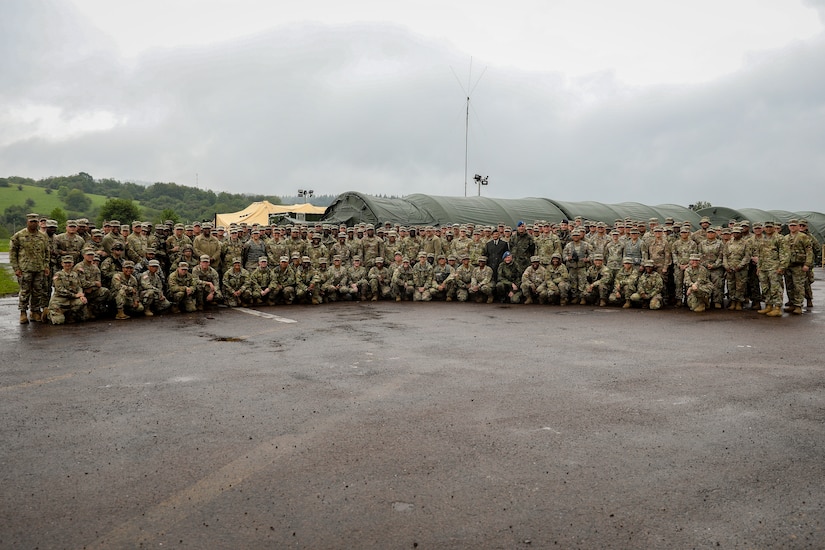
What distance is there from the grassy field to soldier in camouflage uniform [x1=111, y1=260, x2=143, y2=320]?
8179cm

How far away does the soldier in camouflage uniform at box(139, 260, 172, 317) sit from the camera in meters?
11.5

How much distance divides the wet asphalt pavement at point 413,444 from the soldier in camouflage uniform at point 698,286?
3.48 meters

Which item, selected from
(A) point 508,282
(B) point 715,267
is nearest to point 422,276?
(A) point 508,282

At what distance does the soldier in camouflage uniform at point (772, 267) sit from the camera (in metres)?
11.3

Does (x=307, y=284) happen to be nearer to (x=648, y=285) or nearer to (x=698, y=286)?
(x=648, y=285)

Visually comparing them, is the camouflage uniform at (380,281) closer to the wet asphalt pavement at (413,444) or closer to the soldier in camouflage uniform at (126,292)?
the soldier in camouflage uniform at (126,292)

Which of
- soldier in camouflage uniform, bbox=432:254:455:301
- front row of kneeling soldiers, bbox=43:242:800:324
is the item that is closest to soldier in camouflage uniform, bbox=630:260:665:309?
front row of kneeling soldiers, bbox=43:242:800:324

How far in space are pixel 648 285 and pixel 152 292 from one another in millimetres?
9490

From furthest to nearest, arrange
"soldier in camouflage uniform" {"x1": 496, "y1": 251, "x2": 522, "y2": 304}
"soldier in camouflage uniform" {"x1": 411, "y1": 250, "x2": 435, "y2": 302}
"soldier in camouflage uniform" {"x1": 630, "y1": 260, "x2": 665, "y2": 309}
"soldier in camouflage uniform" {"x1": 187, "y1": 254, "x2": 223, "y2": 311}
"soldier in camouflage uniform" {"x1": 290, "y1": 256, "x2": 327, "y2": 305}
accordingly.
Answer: "soldier in camouflage uniform" {"x1": 411, "y1": 250, "x2": 435, "y2": 302}, "soldier in camouflage uniform" {"x1": 496, "y1": 251, "x2": 522, "y2": 304}, "soldier in camouflage uniform" {"x1": 290, "y1": 256, "x2": 327, "y2": 305}, "soldier in camouflage uniform" {"x1": 630, "y1": 260, "x2": 665, "y2": 309}, "soldier in camouflage uniform" {"x1": 187, "y1": 254, "x2": 223, "y2": 311}

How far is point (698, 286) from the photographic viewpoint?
474 inches

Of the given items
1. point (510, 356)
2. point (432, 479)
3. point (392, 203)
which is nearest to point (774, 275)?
point (510, 356)

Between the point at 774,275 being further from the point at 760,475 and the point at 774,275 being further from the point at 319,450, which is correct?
the point at 319,450

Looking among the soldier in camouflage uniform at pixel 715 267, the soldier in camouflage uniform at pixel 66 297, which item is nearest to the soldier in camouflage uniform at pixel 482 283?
the soldier in camouflage uniform at pixel 715 267

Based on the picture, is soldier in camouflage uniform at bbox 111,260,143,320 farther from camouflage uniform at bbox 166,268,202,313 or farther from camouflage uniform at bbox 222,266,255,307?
camouflage uniform at bbox 222,266,255,307
